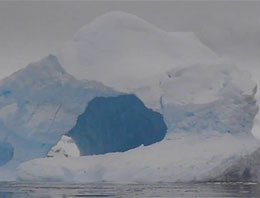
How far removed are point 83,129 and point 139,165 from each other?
5.87m

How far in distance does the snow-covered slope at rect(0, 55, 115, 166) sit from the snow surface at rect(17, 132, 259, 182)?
7.39 feet

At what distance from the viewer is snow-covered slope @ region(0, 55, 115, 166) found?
22.8m

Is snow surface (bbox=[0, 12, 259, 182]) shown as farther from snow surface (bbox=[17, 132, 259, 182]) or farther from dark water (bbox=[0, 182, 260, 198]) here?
dark water (bbox=[0, 182, 260, 198])

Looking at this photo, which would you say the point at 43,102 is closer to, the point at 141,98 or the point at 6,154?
the point at 6,154

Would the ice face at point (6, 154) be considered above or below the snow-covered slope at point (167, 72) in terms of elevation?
below

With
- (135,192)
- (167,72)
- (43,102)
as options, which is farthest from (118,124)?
(135,192)

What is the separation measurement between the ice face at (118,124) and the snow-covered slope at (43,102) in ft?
3.65

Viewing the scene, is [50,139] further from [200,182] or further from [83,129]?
[200,182]

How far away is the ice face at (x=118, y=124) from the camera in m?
23.5

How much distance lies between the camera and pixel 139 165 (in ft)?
63.7

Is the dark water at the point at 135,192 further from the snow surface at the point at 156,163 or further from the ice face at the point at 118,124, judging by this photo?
the ice face at the point at 118,124

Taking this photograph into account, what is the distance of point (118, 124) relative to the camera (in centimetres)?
2402

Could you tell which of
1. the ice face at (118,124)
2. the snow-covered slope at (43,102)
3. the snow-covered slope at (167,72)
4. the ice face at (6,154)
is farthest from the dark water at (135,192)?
the ice face at (6,154)

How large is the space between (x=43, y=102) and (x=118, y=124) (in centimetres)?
305
